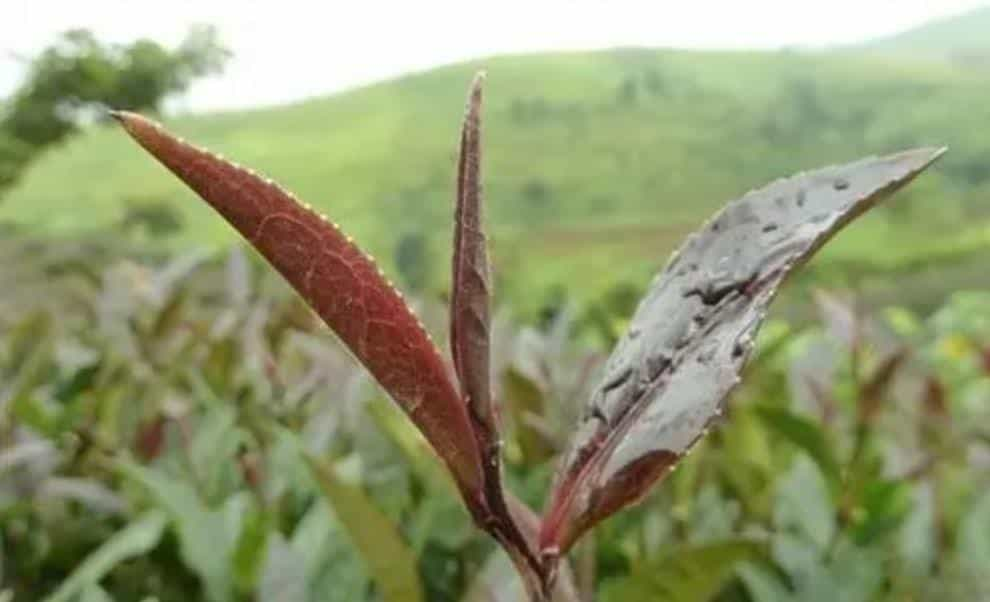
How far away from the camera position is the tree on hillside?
7211mm

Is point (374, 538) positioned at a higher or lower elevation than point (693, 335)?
lower

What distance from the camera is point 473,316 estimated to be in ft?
1.99

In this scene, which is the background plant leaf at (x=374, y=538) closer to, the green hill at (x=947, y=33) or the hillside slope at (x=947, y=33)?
the green hill at (x=947, y=33)

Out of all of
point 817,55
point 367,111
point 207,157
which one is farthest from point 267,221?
point 817,55

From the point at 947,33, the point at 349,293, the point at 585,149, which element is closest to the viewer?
the point at 349,293

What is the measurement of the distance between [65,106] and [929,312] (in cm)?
350

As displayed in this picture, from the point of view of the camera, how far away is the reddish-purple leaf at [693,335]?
62 centimetres

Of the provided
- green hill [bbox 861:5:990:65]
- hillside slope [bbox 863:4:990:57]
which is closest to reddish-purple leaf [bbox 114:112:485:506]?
green hill [bbox 861:5:990:65]

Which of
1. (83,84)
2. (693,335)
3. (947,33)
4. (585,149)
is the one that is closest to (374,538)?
(693,335)

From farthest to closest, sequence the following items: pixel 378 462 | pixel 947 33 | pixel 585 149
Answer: pixel 947 33 → pixel 585 149 → pixel 378 462

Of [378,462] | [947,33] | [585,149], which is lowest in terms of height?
[947,33]

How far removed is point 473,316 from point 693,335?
9 cm

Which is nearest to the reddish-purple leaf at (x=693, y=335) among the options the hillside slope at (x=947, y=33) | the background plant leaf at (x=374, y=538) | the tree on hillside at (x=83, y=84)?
the background plant leaf at (x=374, y=538)

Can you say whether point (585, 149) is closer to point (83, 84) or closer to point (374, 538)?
point (83, 84)
